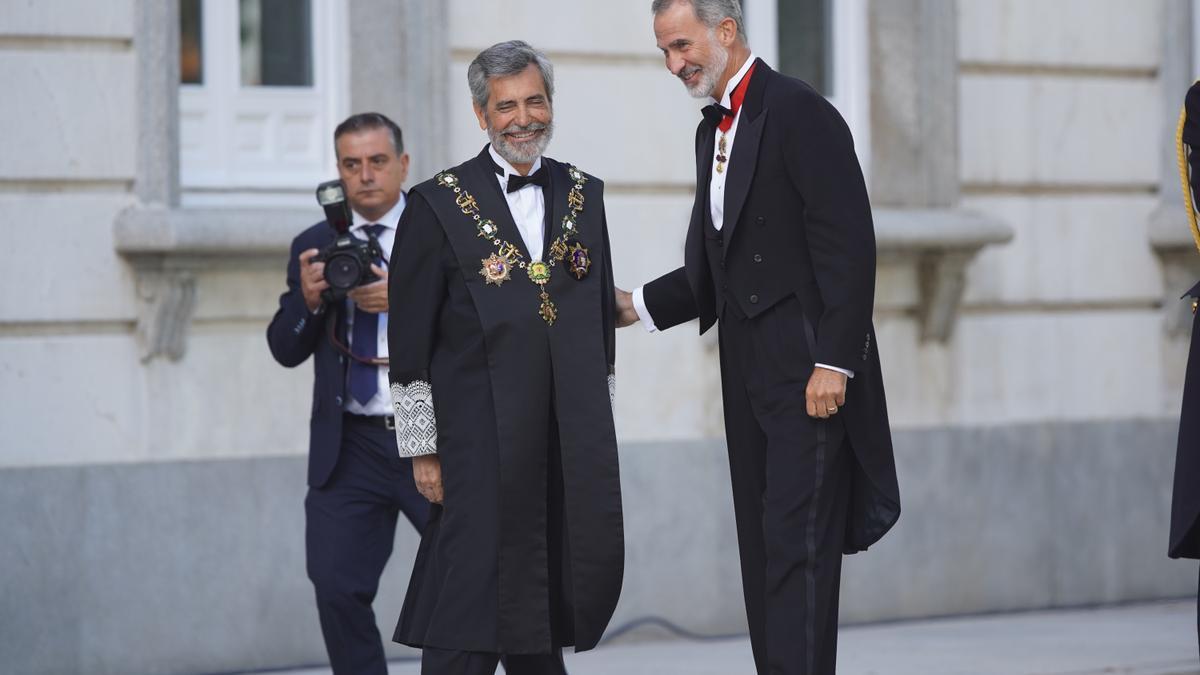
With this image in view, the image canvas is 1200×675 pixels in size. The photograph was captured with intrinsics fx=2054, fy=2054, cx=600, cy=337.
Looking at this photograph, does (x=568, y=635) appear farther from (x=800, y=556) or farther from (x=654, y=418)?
(x=654, y=418)

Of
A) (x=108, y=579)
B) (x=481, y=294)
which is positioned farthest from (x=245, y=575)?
(x=481, y=294)

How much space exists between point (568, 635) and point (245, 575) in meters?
3.12

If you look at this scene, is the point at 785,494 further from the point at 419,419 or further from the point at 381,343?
the point at 381,343

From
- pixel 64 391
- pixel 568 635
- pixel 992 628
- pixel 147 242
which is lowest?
pixel 992 628

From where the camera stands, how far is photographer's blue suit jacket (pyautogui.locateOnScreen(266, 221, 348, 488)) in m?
6.33

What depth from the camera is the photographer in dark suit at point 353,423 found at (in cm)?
622

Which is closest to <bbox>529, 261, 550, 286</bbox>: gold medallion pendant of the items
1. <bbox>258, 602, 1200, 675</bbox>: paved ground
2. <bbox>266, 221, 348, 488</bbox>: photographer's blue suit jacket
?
<bbox>266, 221, 348, 488</bbox>: photographer's blue suit jacket

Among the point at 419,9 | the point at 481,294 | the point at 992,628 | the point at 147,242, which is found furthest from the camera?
the point at 992,628

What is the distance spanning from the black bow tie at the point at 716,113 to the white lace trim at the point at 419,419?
1.08 meters

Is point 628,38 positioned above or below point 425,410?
above

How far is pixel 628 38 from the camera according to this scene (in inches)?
342

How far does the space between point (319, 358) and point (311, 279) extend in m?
0.33

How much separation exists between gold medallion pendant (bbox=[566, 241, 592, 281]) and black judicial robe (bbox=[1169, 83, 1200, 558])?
5.59ft

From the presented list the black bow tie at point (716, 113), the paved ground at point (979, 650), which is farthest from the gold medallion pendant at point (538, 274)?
the paved ground at point (979, 650)
